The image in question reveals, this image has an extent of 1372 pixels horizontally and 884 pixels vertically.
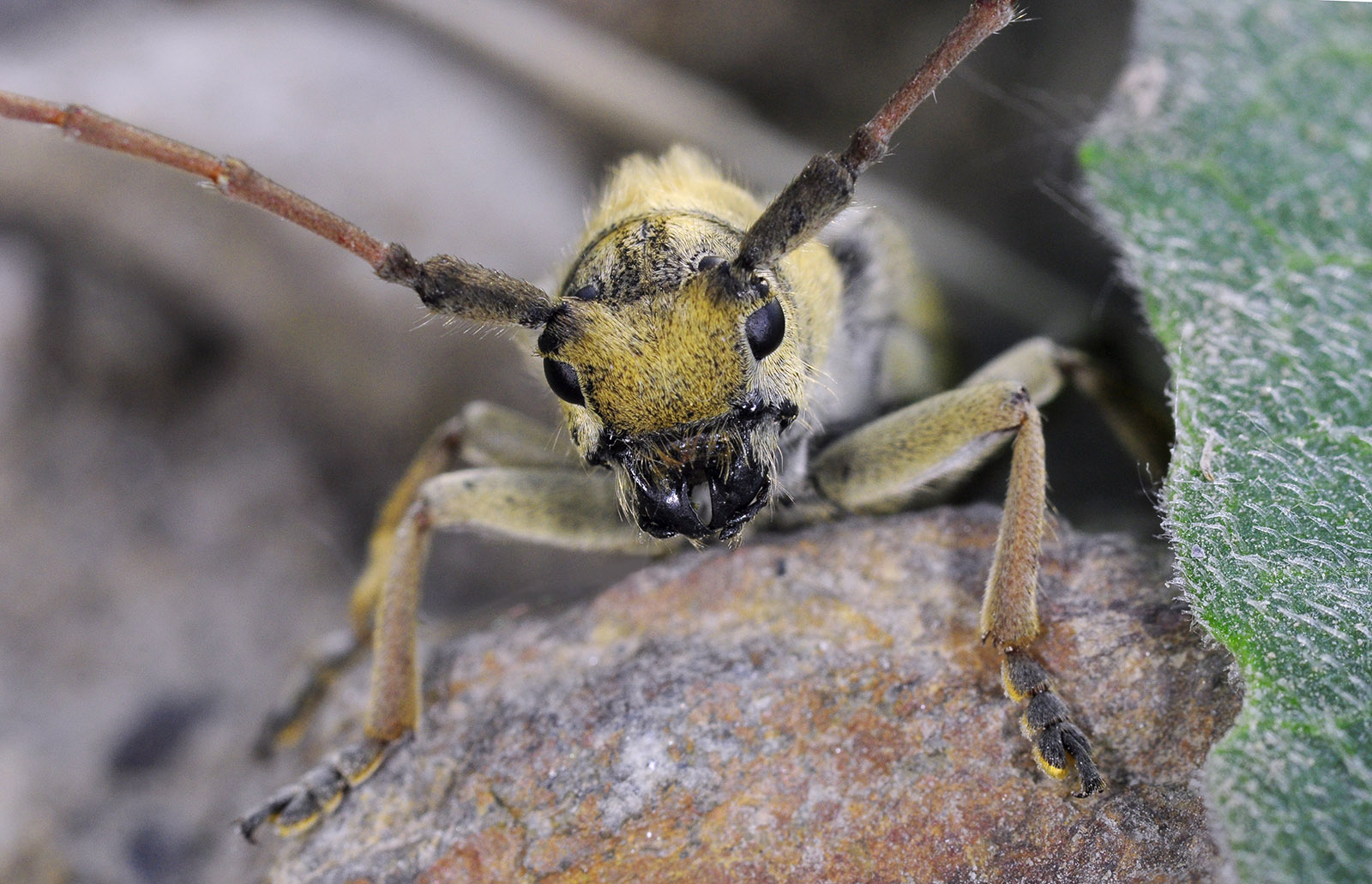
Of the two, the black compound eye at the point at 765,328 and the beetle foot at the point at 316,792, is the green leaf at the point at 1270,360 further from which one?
the beetle foot at the point at 316,792

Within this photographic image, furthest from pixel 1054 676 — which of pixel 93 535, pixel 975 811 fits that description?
pixel 93 535

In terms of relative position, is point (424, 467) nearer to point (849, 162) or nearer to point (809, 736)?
point (809, 736)

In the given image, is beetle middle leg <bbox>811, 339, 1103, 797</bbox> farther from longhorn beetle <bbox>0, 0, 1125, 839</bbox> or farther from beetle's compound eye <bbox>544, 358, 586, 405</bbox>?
beetle's compound eye <bbox>544, 358, 586, 405</bbox>

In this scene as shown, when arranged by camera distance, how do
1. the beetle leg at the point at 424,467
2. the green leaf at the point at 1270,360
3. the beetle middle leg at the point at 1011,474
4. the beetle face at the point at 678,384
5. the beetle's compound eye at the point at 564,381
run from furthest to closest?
the beetle leg at the point at 424,467 → the beetle's compound eye at the point at 564,381 → the beetle face at the point at 678,384 → the beetle middle leg at the point at 1011,474 → the green leaf at the point at 1270,360

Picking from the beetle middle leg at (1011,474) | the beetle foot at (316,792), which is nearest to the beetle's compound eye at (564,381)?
the beetle middle leg at (1011,474)

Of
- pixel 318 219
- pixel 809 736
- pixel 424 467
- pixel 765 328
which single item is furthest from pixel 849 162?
pixel 424 467

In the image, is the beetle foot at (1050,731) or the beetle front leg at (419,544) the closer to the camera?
the beetle foot at (1050,731)
